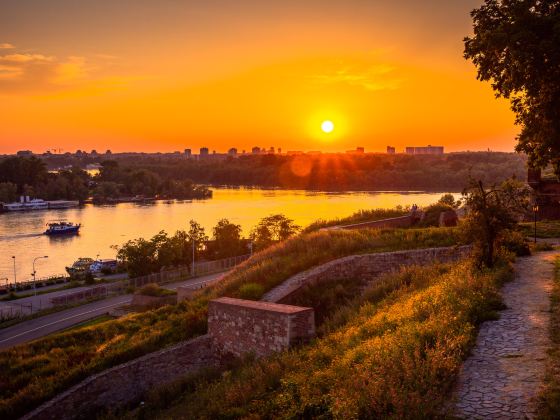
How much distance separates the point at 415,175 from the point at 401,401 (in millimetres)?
136013


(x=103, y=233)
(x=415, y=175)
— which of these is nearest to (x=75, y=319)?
(x=103, y=233)

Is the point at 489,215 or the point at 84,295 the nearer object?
→ the point at 489,215

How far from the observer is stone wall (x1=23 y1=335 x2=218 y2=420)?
12992 mm

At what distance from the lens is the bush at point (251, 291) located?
53.1 ft

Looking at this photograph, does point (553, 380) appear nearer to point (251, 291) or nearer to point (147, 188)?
point (251, 291)

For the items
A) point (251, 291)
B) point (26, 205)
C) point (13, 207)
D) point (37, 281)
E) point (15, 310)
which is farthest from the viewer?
point (26, 205)

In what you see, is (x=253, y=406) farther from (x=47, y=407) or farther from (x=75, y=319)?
(x=75, y=319)

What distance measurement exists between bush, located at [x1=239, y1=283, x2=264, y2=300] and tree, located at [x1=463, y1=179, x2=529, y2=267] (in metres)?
6.38

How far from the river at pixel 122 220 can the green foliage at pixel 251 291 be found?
4375cm

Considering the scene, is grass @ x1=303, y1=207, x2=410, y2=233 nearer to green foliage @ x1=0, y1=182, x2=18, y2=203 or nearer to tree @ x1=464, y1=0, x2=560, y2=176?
tree @ x1=464, y1=0, x2=560, y2=176

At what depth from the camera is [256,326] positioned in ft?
42.6

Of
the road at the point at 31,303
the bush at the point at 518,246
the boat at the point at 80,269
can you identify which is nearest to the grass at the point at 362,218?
the bush at the point at 518,246

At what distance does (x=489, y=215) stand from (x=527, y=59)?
440cm

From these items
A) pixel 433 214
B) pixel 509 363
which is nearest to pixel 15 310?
pixel 433 214
